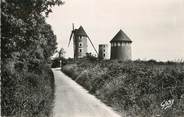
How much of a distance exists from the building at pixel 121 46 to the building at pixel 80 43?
1217 centimetres

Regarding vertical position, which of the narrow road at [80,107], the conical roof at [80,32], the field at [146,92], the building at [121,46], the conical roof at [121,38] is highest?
the conical roof at [80,32]

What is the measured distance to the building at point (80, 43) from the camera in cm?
10087

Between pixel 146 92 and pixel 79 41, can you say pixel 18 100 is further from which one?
pixel 79 41

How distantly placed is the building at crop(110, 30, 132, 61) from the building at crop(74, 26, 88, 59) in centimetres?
1217

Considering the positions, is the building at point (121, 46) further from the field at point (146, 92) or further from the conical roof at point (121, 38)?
the field at point (146, 92)

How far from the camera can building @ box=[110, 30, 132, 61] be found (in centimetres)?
8781

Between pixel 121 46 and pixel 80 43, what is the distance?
1762 cm

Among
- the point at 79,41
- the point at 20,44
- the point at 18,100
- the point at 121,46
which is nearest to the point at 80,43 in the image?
the point at 79,41

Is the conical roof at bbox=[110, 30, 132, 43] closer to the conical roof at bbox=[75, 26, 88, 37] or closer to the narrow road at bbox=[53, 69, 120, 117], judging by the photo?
the conical roof at bbox=[75, 26, 88, 37]

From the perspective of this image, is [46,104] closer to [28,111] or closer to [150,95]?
[28,111]

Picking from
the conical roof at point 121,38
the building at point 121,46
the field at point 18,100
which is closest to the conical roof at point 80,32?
the conical roof at point 121,38

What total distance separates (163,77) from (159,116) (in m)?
4.23

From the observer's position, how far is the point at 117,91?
23.9 m

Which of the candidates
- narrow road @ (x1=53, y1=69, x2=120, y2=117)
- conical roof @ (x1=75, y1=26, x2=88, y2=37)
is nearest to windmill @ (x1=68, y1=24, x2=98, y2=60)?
conical roof @ (x1=75, y1=26, x2=88, y2=37)
